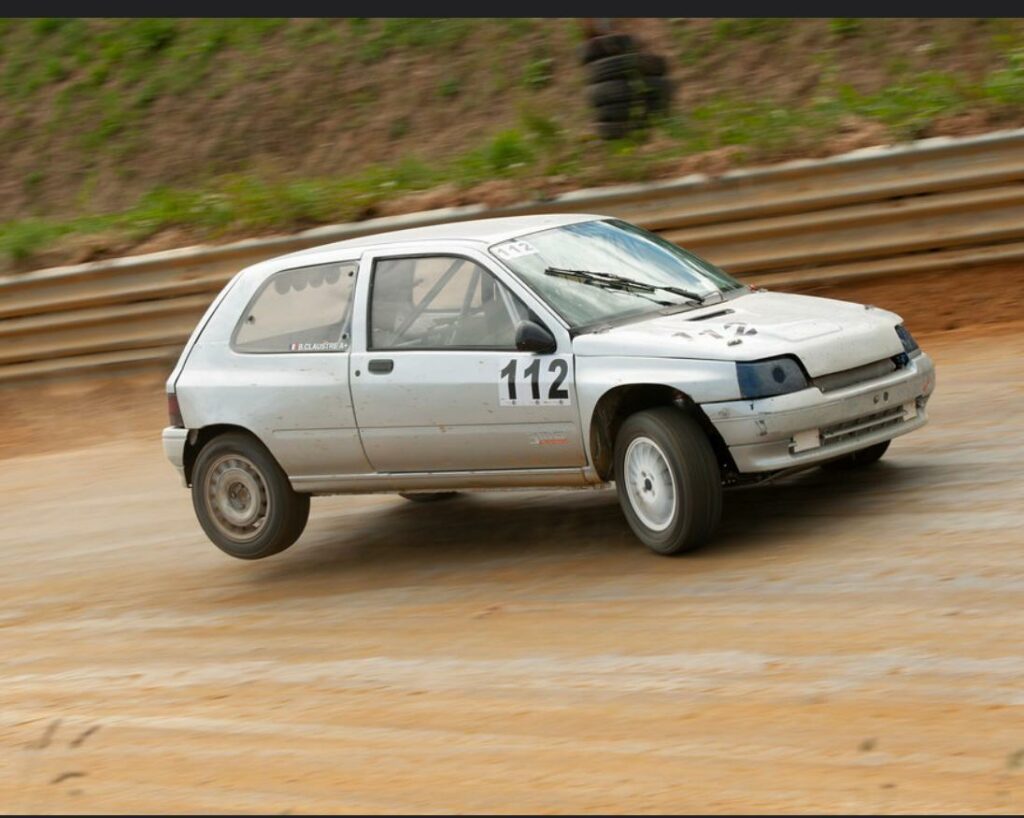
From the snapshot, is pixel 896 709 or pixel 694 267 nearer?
pixel 896 709

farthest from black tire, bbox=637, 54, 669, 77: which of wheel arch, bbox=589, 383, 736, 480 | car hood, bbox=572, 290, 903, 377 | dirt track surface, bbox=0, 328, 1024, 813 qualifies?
wheel arch, bbox=589, 383, 736, 480

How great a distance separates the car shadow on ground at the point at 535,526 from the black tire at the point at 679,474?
157mm

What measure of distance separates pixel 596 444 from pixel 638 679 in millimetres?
1725

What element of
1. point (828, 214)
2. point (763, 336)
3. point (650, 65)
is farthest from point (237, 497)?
point (650, 65)

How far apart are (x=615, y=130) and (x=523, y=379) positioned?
7.30 meters

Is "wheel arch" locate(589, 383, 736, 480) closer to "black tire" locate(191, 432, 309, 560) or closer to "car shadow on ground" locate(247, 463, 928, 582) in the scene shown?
"car shadow on ground" locate(247, 463, 928, 582)

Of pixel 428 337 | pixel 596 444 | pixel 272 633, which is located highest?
pixel 428 337

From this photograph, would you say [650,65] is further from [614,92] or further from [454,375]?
[454,375]

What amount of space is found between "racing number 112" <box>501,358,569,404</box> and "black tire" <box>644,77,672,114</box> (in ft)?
25.2

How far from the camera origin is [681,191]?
12234 millimetres

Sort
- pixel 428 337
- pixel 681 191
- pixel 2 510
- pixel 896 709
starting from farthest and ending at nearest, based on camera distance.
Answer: pixel 681 191
pixel 2 510
pixel 428 337
pixel 896 709

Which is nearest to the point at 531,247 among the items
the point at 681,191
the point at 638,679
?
the point at 638,679

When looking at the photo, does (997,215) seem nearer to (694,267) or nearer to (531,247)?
(694,267)

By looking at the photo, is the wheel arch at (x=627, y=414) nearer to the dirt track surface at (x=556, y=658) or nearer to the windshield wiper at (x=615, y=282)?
the dirt track surface at (x=556, y=658)
